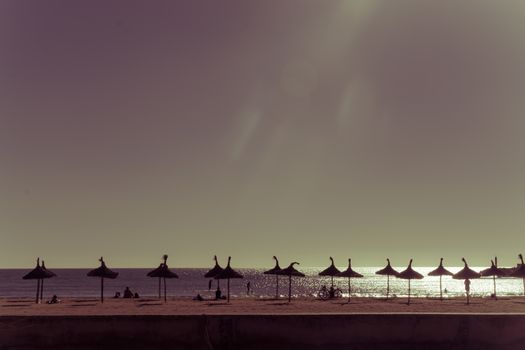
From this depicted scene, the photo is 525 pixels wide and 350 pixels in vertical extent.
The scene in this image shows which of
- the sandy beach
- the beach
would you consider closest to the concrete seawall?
the beach

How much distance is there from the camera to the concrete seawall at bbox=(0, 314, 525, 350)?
10266mm

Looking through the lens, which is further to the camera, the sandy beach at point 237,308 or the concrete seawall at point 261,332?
the sandy beach at point 237,308

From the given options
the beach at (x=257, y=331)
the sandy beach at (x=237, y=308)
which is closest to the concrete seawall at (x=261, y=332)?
the beach at (x=257, y=331)

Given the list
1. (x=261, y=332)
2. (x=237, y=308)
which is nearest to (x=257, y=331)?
(x=261, y=332)

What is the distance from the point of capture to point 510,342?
10727mm

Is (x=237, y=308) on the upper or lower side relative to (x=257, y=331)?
lower

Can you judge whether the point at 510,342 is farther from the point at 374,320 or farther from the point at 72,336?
the point at 72,336

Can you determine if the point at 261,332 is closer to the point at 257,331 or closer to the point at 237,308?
the point at 257,331

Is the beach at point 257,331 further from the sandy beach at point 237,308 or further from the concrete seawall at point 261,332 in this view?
the sandy beach at point 237,308

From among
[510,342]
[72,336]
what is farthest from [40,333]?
[510,342]

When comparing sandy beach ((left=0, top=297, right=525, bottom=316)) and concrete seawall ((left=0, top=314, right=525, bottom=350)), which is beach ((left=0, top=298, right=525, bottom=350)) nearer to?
concrete seawall ((left=0, top=314, right=525, bottom=350))

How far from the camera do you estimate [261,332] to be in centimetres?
1043

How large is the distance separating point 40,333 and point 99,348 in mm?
1027

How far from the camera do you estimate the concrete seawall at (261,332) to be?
10.3 meters
